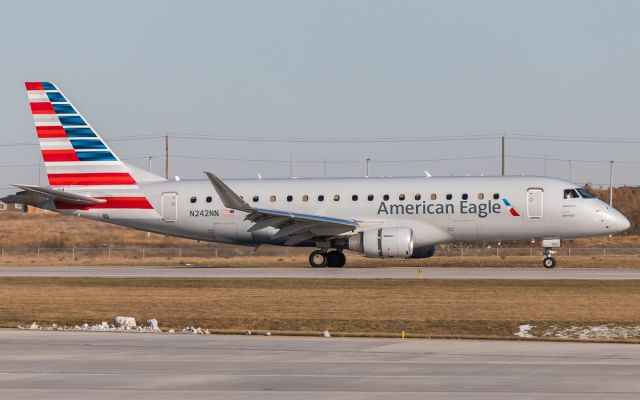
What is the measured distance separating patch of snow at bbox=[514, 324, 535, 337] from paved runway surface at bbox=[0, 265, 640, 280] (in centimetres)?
1527

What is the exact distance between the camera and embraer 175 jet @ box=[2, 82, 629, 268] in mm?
48344

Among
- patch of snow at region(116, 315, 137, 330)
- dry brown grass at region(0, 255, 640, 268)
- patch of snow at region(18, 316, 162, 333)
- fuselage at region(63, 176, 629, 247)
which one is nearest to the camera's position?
patch of snow at region(18, 316, 162, 333)

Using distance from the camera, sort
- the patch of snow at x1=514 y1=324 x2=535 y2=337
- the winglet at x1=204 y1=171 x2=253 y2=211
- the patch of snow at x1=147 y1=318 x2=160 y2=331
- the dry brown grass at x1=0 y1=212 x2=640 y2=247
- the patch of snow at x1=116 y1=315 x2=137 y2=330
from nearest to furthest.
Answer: the patch of snow at x1=514 y1=324 x2=535 y2=337, the patch of snow at x1=147 y1=318 x2=160 y2=331, the patch of snow at x1=116 y1=315 x2=137 y2=330, the winglet at x1=204 y1=171 x2=253 y2=211, the dry brown grass at x1=0 y1=212 x2=640 y2=247

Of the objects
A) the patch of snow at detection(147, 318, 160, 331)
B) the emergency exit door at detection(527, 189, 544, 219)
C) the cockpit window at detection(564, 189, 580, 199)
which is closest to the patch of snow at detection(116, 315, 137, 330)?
the patch of snow at detection(147, 318, 160, 331)

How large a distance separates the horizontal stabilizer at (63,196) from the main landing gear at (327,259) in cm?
996

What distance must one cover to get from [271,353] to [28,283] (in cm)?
2283

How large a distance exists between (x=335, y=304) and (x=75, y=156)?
79.9 ft

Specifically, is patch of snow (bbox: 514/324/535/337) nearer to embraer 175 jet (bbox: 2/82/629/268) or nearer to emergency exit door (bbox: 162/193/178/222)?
embraer 175 jet (bbox: 2/82/629/268)

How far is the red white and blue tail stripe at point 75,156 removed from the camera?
171 ft

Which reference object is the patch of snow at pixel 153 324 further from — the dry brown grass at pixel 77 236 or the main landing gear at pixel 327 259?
the dry brown grass at pixel 77 236

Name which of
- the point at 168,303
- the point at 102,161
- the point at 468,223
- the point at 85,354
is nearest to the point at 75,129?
the point at 102,161

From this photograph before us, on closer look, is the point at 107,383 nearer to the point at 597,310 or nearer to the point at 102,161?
the point at 597,310

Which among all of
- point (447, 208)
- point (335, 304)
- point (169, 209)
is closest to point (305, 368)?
point (335, 304)

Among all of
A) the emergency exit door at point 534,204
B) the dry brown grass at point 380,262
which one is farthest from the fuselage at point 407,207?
the dry brown grass at point 380,262
